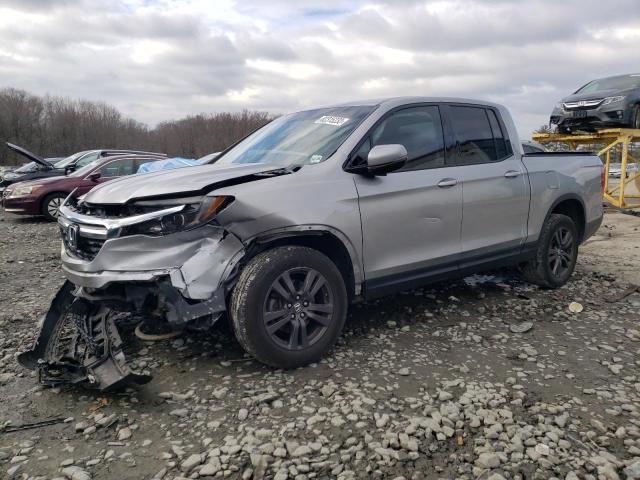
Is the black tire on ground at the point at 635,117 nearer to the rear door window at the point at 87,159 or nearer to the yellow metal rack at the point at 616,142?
the yellow metal rack at the point at 616,142

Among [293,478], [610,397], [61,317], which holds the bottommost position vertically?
[610,397]

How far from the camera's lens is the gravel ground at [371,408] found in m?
2.46

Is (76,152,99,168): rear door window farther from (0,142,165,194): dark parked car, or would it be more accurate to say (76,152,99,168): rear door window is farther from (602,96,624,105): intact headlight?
(602,96,624,105): intact headlight

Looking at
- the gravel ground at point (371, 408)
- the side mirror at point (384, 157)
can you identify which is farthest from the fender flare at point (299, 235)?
the gravel ground at point (371, 408)

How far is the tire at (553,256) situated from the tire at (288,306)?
A: 2.60 meters

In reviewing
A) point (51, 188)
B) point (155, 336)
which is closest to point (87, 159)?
point (51, 188)

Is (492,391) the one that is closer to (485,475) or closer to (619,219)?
(485,475)

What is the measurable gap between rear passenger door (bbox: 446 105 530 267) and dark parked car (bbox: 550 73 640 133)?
8576mm

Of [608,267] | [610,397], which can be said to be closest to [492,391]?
[610,397]

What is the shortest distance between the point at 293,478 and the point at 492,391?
56.7 inches

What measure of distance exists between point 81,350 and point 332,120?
243 centimetres

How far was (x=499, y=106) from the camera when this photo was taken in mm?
4973

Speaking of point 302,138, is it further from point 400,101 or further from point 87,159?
point 87,159

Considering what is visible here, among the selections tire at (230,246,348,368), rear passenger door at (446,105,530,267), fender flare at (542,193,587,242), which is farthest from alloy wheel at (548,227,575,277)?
tire at (230,246,348,368)
